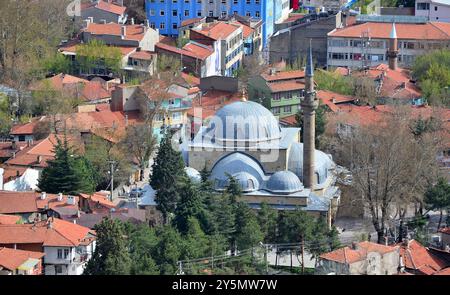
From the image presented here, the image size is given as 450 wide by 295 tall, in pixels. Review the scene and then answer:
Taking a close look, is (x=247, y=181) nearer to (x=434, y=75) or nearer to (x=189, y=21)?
(x=434, y=75)

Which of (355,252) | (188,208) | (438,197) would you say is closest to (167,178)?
(188,208)

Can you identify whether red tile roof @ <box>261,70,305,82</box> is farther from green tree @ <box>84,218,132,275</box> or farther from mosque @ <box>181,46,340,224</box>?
green tree @ <box>84,218,132,275</box>

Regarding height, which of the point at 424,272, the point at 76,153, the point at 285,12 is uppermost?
the point at 285,12

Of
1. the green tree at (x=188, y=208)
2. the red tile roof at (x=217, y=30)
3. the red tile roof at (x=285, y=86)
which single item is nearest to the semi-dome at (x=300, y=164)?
the green tree at (x=188, y=208)

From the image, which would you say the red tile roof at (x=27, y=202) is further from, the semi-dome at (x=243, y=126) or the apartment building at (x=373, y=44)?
the apartment building at (x=373, y=44)
